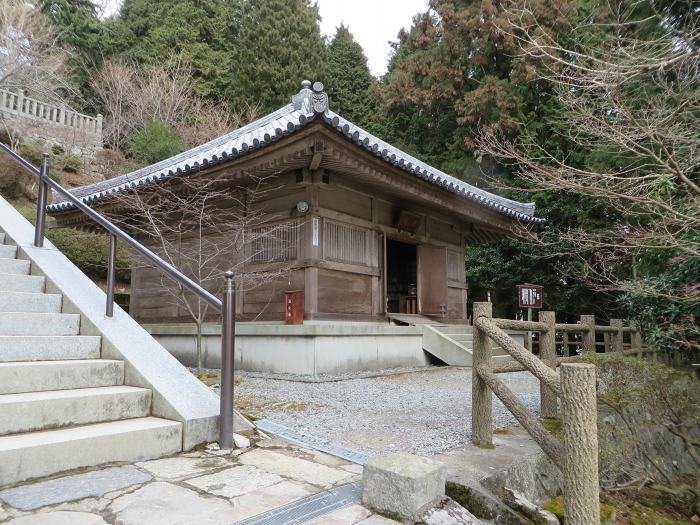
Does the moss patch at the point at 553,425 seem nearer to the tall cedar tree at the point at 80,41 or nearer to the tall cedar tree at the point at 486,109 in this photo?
the tall cedar tree at the point at 486,109

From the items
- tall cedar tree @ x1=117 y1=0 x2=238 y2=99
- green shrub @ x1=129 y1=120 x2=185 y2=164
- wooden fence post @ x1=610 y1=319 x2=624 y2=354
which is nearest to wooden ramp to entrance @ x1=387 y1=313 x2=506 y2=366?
wooden fence post @ x1=610 y1=319 x2=624 y2=354

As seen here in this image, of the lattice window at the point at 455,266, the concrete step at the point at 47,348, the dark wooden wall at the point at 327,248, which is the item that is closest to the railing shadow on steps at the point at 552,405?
the concrete step at the point at 47,348

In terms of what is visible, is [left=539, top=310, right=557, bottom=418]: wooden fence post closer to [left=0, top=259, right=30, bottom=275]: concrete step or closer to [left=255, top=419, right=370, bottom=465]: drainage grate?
[left=255, top=419, right=370, bottom=465]: drainage grate

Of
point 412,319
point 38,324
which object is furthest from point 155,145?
point 38,324

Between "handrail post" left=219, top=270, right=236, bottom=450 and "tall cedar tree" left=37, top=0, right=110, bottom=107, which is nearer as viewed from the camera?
"handrail post" left=219, top=270, right=236, bottom=450

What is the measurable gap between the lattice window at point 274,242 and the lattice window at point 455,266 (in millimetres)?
4466

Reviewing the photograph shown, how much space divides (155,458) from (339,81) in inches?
1010

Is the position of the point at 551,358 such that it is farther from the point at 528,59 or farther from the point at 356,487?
the point at 528,59

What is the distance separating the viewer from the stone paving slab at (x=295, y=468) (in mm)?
2535

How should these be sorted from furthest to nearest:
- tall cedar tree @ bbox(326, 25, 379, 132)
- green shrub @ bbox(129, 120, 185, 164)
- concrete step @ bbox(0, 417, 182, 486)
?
tall cedar tree @ bbox(326, 25, 379, 132)
green shrub @ bbox(129, 120, 185, 164)
concrete step @ bbox(0, 417, 182, 486)

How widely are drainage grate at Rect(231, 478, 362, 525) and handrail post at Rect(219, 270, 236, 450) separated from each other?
3.00ft

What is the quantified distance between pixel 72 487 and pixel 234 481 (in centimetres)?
77

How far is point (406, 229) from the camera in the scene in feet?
31.1

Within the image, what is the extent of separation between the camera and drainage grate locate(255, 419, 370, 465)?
Result: 297 cm
